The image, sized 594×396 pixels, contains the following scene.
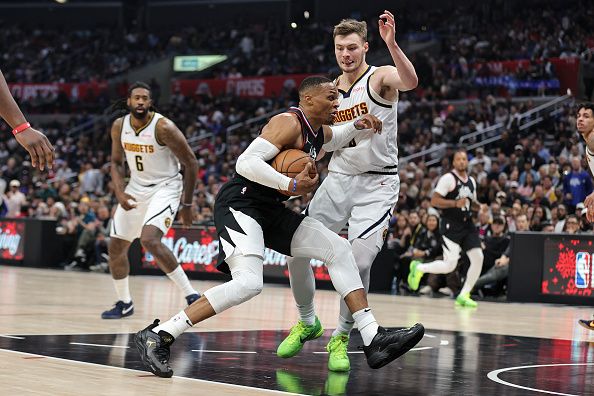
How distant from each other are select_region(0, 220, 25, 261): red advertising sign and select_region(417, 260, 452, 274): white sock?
8556mm

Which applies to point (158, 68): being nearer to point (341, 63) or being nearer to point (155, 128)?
point (155, 128)

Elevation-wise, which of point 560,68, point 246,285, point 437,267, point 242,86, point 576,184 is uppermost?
point 242,86

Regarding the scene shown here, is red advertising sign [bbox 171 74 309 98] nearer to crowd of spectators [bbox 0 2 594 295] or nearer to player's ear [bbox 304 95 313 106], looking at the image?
crowd of spectators [bbox 0 2 594 295]

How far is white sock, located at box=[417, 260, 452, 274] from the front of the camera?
14.3 meters

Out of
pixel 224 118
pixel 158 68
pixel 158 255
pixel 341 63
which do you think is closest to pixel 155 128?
pixel 158 255

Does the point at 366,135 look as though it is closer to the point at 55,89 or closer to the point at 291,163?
the point at 291,163

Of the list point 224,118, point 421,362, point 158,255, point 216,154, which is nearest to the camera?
point 421,362

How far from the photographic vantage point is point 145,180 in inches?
400

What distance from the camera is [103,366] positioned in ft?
20.4

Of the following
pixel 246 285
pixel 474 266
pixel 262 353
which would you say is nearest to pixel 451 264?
pixel 474 266

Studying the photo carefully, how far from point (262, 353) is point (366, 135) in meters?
1.74

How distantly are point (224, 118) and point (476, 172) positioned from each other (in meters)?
11.9

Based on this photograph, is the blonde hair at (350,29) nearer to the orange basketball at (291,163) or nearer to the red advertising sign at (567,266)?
the orange basketball at (291,163)

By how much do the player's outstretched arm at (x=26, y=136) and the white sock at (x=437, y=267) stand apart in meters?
10.7
